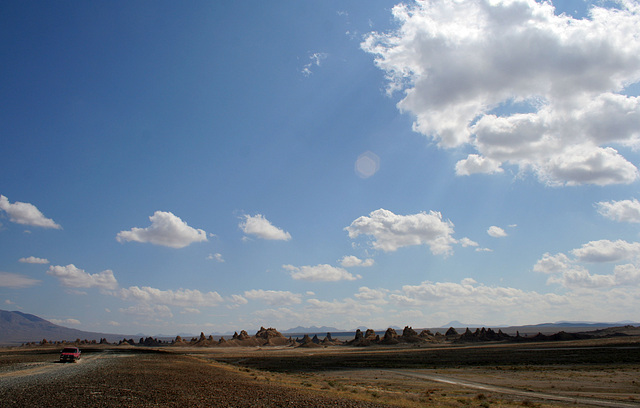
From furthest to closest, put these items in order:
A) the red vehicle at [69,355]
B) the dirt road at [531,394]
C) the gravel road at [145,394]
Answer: the red vehicle at [69,355] → the dirt road at [531,394] → the gravel road at [145,394]

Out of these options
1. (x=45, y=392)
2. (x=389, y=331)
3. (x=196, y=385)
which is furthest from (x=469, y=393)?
(x=389, y=331)

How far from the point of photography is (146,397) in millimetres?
24719

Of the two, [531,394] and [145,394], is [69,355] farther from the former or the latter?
[531,394]

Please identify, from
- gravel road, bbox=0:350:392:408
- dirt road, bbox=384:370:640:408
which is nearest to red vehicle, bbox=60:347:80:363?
gravel road, bbox=0:350:392:408

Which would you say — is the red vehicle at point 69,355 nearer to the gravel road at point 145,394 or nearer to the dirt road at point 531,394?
the gravel road at point 145,394

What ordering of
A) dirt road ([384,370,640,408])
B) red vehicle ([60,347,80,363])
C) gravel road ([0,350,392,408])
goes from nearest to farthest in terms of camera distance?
gravel road ([0,350,392,408])
dirt road ([384,370,640,408])
red vehicle ([60,347,80,363])

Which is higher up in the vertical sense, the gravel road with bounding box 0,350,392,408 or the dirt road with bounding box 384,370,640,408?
the gravel road with bounding box 0,350,392,408

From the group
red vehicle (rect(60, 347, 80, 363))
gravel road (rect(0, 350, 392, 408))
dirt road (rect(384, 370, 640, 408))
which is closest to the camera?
gravel road (rect(0, 350, 392, 408))

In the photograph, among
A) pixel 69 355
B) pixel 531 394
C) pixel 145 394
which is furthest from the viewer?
pixel 69 355

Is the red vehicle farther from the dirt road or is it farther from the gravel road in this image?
the dirt road

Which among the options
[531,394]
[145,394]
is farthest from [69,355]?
[531,394]

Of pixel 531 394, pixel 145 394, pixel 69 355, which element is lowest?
pixel 531 394

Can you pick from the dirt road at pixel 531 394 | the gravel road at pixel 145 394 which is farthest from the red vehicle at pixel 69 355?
the dirt road at pixel 531 394

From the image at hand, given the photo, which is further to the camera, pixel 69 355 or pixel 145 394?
pixel 69 355
